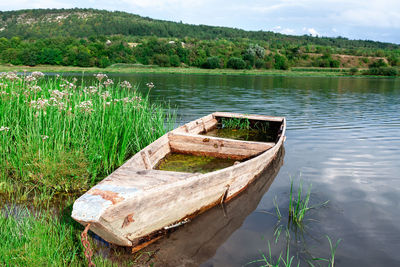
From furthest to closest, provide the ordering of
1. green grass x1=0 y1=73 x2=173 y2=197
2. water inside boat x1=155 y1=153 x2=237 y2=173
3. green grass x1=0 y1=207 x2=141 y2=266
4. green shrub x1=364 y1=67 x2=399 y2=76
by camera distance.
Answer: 1. green shrub x1=364 y1=67 x2=399 y2=76
2. water inside boat x1=155 y1=153 x2=237 y2=173
3. green grass x1=0 y1=73 x2=173 y2=197
4. green grass x1=0 y1=207 x2=141 y2=266

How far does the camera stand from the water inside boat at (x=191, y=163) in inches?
243

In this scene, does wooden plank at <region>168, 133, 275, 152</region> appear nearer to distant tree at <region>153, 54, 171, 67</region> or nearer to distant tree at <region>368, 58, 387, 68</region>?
distant tree at <region>153, 54, 171, 67</region>

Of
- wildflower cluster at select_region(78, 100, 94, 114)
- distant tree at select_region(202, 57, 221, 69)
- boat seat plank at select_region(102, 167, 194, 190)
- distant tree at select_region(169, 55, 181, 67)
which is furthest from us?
distant tree at select_region(169, 55, 181, 67)

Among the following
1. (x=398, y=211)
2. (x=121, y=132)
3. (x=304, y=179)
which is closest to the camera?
(x=398, y=211)

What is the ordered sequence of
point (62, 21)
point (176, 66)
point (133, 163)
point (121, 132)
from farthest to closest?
point (62, 21)
point (176, 66)
point (121, 132)
point (133, 163)

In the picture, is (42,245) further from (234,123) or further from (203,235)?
(234,123)

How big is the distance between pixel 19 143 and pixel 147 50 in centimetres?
8304

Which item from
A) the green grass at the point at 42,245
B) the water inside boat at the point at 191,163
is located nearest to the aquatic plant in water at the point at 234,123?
the water inside boat at the point at 191,163

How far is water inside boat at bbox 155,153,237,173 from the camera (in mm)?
6172

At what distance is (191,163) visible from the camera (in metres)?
6.51

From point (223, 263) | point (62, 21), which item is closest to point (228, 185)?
point (223, 263)

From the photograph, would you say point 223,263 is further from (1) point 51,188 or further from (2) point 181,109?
(2) point 181,109

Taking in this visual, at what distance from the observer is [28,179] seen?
5.04 meters

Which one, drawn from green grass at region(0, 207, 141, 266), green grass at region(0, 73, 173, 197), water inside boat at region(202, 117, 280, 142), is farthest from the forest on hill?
green grass at region(0, 207, 141, 266)
